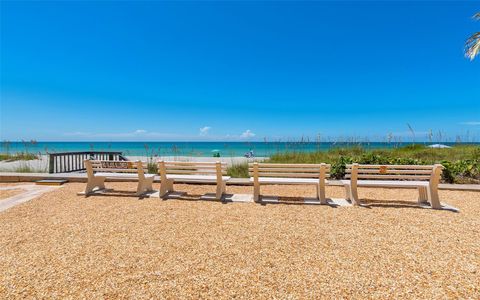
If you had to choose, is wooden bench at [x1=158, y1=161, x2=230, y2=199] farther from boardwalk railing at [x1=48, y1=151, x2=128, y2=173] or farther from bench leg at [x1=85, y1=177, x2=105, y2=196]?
boardwalk railing at [x1=48, y1=151, x2=128, y2=173]

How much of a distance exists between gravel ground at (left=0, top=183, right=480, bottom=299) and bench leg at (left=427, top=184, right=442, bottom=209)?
0.31 meters

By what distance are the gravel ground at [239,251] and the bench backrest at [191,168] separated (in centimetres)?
80

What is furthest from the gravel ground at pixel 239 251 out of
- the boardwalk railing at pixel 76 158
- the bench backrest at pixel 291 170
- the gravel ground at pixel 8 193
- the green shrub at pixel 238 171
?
the boardwalk railing at pixel 76 158

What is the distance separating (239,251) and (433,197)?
12.7 ft

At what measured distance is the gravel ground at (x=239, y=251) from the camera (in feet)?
7.23

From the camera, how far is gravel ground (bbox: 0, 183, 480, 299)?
7.23 ft

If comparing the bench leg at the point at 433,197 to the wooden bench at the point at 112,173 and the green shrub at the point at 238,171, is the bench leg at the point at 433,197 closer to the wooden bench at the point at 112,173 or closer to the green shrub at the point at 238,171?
the green shrub at the point at 238,171

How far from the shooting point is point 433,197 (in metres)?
4.57

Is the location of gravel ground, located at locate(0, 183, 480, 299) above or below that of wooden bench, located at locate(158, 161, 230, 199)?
below

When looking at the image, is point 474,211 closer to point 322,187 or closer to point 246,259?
point 322,187

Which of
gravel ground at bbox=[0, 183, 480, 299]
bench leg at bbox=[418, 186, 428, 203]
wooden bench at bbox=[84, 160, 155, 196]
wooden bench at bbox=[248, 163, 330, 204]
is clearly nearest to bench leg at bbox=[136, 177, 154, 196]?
wooden bench at bbox=[84, 160, 155, 196]

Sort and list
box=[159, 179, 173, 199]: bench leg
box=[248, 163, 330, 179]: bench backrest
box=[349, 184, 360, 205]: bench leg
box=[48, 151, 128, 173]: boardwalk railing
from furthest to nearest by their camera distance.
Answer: box=[48, 151, 128, 173]: boardwalk railing, box=[159, 179, 173, 199]: bench leg, box=[248, 163, 330, 179]: bench backrest, box=[349, 184, 360, 205]: bench leg

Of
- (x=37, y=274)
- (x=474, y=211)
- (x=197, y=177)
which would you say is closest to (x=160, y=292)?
(x=37, y=274)

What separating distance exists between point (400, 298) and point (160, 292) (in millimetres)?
1965
